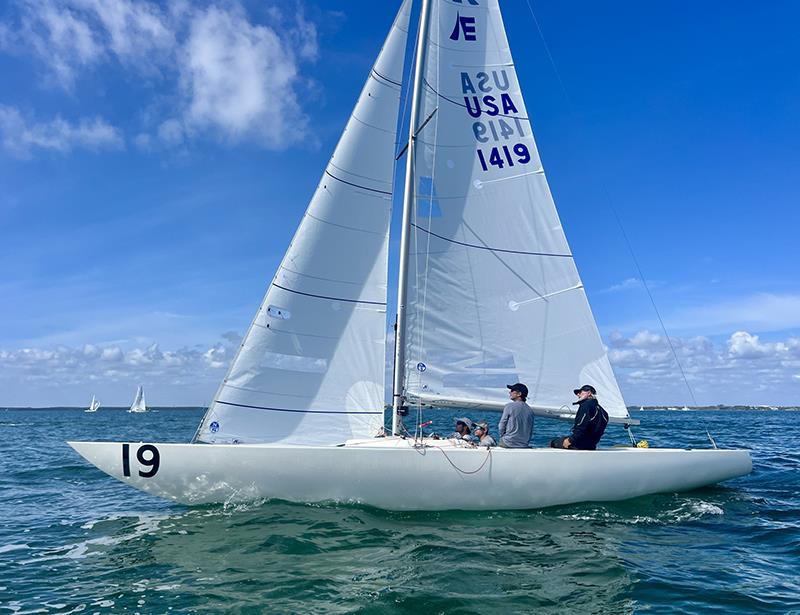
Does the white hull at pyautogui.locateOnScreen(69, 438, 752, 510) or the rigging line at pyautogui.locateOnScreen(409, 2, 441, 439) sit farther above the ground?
the rigging line at pyautogui.locateOnScreen(409, 2, 441, 439)

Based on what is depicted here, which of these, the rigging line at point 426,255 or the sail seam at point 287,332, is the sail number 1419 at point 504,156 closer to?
the rigging line at point 426,255

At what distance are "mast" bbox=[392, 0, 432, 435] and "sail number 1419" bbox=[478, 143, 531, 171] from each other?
134 cm

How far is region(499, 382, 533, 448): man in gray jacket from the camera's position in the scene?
30.3ft

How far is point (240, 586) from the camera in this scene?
602cm

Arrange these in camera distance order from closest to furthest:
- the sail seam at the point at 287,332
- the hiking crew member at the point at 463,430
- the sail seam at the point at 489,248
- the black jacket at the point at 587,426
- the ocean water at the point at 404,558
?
1. the ocean water at the point at 404,558
2. the black jacket at the point at 587,426
3. the hiking crew member at the point at 463,430
4. the sail seam at the point at 287,332
5. the sail seam at the point at 489,248

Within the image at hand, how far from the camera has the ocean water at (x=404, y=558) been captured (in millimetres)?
5648

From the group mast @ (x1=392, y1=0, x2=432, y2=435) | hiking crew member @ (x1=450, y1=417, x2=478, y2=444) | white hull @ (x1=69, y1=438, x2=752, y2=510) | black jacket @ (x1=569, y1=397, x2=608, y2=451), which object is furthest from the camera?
mast @ (x1=392, y1=0, x2=432, y2=435)

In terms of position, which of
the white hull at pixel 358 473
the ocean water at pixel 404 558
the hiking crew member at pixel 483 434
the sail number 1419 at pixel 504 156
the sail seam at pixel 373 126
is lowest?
the ocean water at pixel 404 558

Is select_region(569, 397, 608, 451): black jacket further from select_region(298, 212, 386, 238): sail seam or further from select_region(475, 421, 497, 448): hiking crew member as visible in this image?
select_region(298, 212, 386, 238): sail seam

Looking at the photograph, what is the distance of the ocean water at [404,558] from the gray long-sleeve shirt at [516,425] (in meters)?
1.03

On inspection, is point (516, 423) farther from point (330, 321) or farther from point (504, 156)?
point (504, 156)

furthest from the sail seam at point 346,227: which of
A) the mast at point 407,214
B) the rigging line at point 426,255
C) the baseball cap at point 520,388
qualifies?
the baseball cap at point 520,388

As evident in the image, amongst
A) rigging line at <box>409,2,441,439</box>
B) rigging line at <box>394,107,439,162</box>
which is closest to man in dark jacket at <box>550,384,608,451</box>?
rigging line at <box>409,2,441,439</box>

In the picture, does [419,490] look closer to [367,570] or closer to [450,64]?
[367,570]
